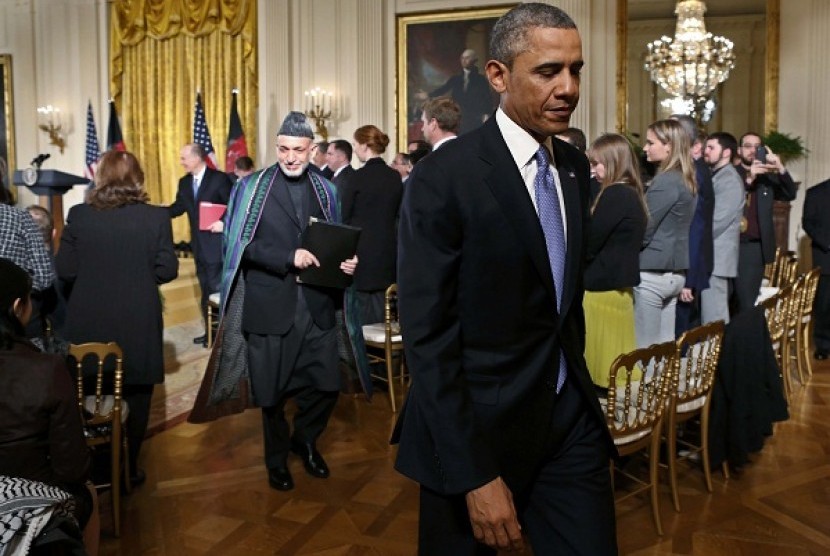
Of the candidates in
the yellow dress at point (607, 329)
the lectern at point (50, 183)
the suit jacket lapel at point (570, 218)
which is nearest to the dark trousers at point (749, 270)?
the yellow dress at point (607, 329)

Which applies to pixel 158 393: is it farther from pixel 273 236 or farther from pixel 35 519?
pixel 35 519

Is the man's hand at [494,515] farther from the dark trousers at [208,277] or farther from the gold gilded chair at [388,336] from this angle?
the dark trousers at [208,277]

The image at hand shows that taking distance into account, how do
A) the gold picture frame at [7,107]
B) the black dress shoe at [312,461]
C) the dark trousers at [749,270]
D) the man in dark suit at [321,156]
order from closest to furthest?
1. the black dress shoe at [312,461]
2. the dark trousers at [749,270]
3. the man in dark suit at [321,156]
4. the gold picture frame at [7,107]

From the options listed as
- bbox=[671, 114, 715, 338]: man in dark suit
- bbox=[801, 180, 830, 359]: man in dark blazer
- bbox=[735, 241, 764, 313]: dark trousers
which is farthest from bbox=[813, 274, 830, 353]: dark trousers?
bbox=[671, 114, 715, 338]: man in dark suit

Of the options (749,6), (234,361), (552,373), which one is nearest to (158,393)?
(234,361)

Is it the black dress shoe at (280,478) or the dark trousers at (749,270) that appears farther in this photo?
the dark trousers at (749,270)

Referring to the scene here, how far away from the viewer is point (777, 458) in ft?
15.0

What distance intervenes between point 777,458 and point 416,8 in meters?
8.32

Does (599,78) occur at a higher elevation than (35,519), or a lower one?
higher

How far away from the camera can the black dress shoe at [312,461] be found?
423cm

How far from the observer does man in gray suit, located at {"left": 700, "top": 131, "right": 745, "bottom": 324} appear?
19.4ft

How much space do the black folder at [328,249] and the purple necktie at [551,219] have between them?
6.95 feet

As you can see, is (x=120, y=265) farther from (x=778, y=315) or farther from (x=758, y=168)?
(x=758, y=168)

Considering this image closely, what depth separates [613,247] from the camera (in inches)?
166
